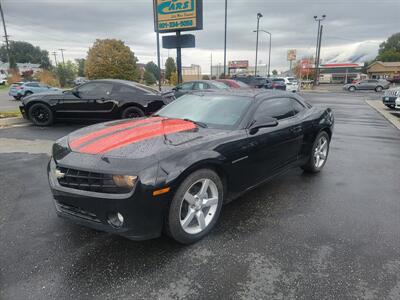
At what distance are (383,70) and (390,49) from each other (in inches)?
1280

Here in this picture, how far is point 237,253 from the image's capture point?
8.59 feet

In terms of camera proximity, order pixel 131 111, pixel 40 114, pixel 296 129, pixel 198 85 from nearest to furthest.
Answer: pixel 296 129
pixel 131 111
pixel 40 114
pixel 198 85

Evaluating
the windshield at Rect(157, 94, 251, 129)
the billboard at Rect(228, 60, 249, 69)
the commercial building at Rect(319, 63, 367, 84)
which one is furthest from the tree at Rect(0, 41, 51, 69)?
the windshield at Rect(157, 94, 251, 129)

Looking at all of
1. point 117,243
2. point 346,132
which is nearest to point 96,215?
point 117,243

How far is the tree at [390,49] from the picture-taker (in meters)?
86.9

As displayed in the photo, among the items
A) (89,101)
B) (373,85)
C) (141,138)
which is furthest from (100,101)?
(373,85)

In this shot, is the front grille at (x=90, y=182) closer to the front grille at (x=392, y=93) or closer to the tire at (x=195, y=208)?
the tire at (x=195, y=208)

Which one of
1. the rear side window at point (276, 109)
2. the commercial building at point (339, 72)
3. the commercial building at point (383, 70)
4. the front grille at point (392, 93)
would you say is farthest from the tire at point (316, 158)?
the commercial building at point (339, 72)

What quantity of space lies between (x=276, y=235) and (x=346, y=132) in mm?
6905

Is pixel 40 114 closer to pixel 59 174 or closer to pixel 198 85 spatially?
pixel 198 85

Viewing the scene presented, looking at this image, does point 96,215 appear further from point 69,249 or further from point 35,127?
point 35,127

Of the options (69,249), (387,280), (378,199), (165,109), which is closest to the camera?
(387,280)

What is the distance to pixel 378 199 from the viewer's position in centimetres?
378

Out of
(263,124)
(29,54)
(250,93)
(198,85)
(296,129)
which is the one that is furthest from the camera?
(29,54)
